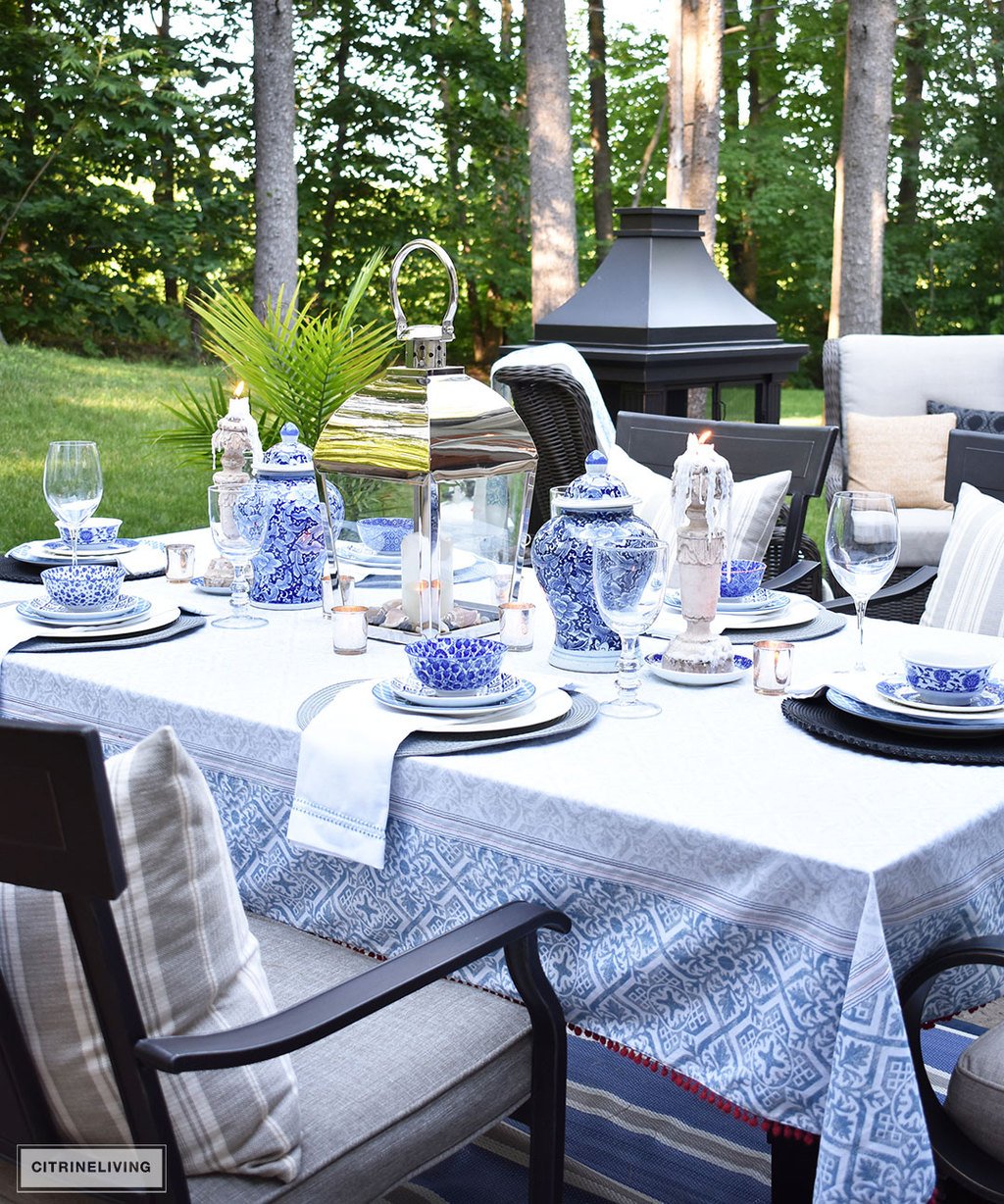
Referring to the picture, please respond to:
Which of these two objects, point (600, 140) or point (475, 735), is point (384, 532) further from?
point (600, 140)

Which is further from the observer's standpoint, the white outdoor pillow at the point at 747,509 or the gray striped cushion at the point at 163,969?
the white outdoor pillow at the point at 747,509

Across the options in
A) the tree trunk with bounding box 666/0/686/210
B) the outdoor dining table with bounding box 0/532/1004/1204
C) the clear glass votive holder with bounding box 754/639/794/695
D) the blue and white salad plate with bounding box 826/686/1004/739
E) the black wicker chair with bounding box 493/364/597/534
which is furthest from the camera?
the tree trunk with bounding box 666/0/686/210

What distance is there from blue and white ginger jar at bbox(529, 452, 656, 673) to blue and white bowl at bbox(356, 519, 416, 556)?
0.32 meters

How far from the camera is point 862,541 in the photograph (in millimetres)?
1927

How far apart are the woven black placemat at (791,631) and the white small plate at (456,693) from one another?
1.67ft

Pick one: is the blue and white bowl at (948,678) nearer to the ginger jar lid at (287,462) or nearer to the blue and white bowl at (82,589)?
the ginger jar lid at (287,462)

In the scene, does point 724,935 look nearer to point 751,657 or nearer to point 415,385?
point 751,657

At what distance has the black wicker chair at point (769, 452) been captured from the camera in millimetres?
3090

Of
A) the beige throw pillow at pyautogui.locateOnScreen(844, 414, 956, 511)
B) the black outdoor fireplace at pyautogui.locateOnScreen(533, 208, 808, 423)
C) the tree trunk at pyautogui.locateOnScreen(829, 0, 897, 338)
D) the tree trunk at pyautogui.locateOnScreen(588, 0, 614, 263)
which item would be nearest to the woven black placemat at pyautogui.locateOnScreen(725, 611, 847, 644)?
the black outdoor fireplace at pyautogui.locateOnScreen(533, 208, 808, 423)

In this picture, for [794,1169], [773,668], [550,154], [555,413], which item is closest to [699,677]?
[773,668]

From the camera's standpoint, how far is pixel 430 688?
173 cm

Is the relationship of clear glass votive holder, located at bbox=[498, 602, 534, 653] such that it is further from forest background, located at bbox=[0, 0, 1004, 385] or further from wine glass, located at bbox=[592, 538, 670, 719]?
forest background, located at bbox=[0, 0, 1004, 385]

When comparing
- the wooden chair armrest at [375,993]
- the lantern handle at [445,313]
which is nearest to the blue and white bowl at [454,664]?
the wooden chair armrest at [375,993]

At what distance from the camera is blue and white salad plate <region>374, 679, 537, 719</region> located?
1676mm
